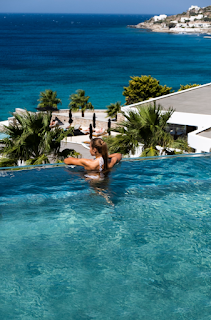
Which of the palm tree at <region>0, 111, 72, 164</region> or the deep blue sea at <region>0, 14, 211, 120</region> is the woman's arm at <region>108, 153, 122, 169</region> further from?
the deep blue sea at <region>0, 14, 211, 120</region>

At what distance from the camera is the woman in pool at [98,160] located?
8.73m

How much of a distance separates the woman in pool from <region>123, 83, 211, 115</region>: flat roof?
1376cm

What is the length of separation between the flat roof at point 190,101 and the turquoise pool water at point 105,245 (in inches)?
530

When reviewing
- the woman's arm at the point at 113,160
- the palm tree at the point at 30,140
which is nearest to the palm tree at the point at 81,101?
the palm tree at the point at 30,140

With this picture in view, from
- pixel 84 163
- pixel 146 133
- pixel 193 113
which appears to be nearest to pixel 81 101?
pixel 193 113

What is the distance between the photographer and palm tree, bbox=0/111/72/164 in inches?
520

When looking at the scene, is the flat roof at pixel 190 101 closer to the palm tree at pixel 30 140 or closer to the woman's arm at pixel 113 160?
the palm tree at pixel 30 140

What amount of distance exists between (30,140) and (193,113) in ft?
39.1

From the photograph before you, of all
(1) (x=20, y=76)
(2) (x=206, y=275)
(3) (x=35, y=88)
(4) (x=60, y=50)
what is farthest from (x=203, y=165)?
(4) (x=60, y=50)

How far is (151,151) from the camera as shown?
45.9ft

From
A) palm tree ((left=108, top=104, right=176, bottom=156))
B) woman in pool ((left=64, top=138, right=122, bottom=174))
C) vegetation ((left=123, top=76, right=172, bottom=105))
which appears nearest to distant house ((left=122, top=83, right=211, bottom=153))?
palm tree ((left=108, top=104, right=176, bottom=156))

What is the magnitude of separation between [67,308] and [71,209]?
3.31 meters

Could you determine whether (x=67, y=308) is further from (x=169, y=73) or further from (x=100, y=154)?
(x=169, y=73)

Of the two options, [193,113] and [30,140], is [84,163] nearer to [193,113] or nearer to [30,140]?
[30,140]
